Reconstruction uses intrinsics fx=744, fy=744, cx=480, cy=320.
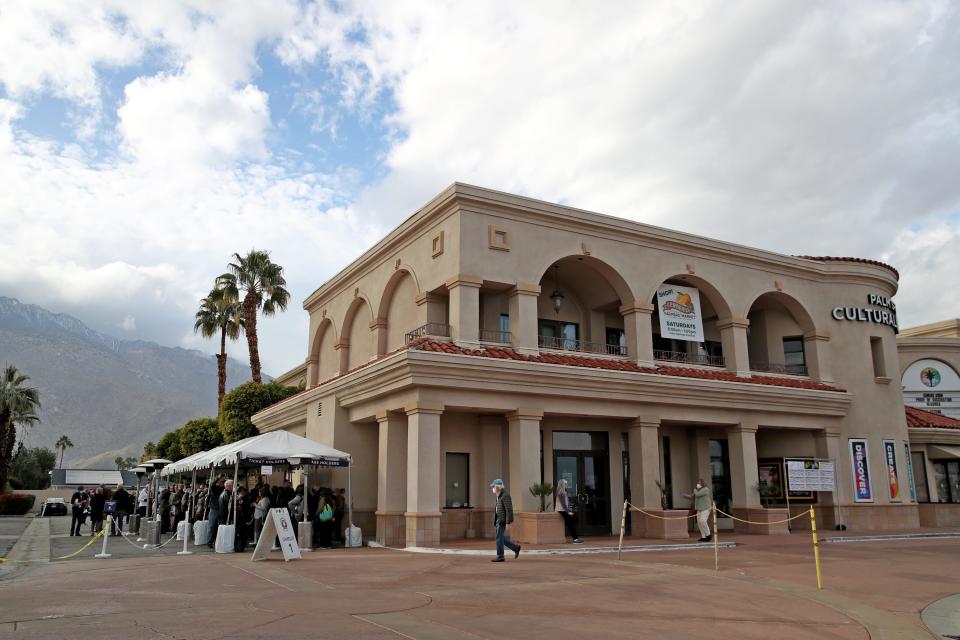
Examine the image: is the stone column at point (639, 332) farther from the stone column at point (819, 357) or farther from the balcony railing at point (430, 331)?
the stone column at point (819, 357)

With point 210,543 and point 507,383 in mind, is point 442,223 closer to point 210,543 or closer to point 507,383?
point 507,383

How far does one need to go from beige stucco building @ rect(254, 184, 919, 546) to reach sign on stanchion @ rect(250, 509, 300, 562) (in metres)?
3.38

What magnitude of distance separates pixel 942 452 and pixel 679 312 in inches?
488

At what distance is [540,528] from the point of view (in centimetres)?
1798

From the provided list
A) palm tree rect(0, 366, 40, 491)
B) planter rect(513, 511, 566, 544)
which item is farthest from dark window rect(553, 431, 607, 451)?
palm tree rect(0, 366, 40, 491)

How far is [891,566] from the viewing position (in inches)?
578

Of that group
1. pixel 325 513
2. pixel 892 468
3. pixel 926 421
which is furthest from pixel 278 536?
pixel 926 421

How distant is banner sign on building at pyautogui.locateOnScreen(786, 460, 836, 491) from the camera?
2260cm

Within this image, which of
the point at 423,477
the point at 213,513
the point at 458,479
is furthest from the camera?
the point at 458,479

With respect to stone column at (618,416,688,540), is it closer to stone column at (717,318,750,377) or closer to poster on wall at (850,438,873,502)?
stone column at (717,318,750,377)

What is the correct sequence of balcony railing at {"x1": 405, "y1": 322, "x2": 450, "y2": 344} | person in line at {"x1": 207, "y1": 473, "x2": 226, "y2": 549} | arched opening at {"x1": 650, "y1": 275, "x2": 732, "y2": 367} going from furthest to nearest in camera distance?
arched opening at {"x1": 650, "y1": 275, "x2": 732, "y2": 367} < balcony railing at {"x1": 405, "y1": 322, "x2": 450, "y2": 344} < person in line at {"x1": 207, "y1": 473, "x2": 226, "y2": 549}

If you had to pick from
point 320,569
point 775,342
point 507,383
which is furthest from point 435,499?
point 775,342

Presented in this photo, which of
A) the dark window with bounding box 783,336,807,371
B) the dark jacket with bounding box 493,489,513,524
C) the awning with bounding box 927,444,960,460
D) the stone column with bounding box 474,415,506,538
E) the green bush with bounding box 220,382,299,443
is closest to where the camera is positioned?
the dark jacket with bounding box 493,489,513,524

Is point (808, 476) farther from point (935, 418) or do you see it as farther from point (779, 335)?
point (935, 418)
